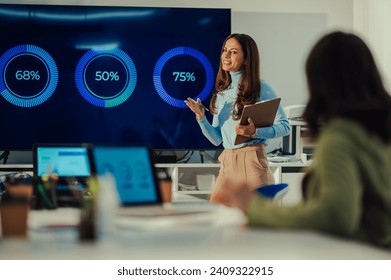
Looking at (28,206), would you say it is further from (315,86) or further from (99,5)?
(99,5)

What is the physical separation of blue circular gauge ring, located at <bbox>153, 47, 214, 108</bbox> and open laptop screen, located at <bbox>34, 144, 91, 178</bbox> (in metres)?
1.29

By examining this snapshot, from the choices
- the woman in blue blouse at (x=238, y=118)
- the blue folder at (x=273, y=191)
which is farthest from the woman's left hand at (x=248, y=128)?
the blue folder at (x=273, y=191)

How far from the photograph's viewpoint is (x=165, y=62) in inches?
130

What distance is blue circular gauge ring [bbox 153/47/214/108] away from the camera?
3.29 meters

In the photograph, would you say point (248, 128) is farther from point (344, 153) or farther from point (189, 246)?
point (189, 246)

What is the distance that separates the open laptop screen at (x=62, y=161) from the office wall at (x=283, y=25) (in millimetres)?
1480

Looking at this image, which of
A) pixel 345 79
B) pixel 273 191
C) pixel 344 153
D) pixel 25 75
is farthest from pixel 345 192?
pixel 25 75

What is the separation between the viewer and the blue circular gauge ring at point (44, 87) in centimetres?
325

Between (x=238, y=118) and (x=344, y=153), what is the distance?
129cm

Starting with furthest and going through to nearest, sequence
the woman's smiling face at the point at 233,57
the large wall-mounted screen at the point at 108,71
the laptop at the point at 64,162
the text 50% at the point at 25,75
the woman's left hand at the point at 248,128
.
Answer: the text 50% at the point at 25,75 < the large wall-mounted screen at the point at 108,71 < the woman's smiling face at the point at 233,57 < the woman's left hand at the point at 248,128 < the laptop at the point at 64,162

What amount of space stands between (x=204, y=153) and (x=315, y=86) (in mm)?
2409

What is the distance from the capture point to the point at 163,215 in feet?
3.72

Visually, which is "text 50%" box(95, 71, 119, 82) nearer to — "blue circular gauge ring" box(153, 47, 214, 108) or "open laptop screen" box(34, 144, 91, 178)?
"blue circular gauge ring" box(153, 47, 214, 108)

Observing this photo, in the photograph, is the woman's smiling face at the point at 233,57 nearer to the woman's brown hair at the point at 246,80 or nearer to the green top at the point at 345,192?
the woman's brown hair at the point at 246,80
